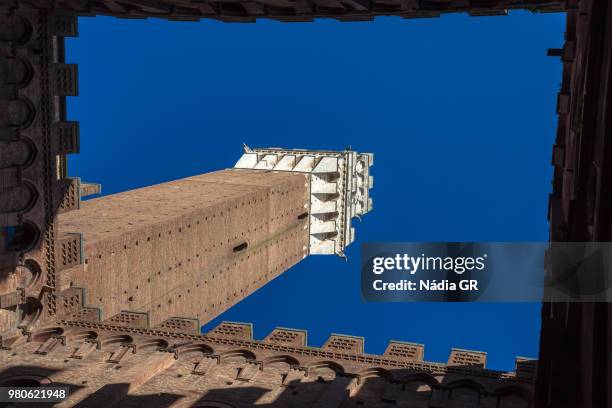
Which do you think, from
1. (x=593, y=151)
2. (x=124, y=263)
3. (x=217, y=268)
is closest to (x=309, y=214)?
(x=217, y=268)

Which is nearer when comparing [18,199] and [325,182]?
[18,199]

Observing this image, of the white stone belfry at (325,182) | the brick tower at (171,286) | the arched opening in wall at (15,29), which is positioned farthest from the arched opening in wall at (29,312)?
the white stone belfry at (325,182)

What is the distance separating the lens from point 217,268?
120 ft

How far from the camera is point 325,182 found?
176ft

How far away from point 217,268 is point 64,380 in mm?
19961

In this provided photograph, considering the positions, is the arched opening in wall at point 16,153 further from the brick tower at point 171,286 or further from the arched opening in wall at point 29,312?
the arched opening in wall at point 29,312

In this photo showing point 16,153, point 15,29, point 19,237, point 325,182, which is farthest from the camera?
point 325,182

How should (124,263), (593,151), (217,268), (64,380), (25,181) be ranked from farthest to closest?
(217,268) → (124,263) → (64,380) → (25,181) → (593,151)

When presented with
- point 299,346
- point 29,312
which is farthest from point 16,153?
point 299,346

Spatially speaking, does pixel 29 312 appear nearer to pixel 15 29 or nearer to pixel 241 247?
pixel 15 29

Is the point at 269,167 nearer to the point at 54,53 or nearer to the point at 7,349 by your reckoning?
the point at 7,349

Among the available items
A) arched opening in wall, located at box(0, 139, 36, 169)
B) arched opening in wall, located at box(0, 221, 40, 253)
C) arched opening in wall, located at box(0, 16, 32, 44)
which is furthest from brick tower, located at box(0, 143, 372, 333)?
arched opening in wall, located at box(0, 16, 32, 44)

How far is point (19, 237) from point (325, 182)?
1658 inches

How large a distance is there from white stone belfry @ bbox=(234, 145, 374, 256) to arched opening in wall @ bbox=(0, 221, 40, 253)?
4055 cm
